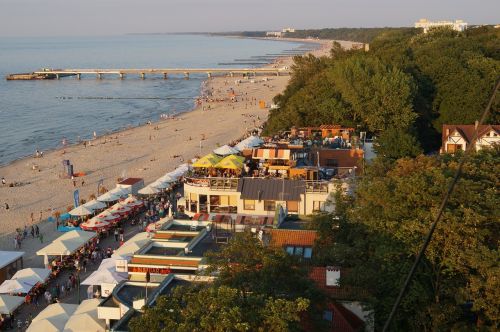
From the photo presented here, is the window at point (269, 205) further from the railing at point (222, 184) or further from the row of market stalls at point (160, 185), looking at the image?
the row of market stalls at point (160, 185)

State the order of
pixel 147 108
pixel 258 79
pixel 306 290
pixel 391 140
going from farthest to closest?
pixel 258 79 < pixel 147 108 < pixel 391 140 < pixel 306 290

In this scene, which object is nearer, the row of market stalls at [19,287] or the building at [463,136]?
the row of market stalls at [19,287]

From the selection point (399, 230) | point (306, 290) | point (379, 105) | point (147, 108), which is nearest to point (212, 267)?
point (306, 290)

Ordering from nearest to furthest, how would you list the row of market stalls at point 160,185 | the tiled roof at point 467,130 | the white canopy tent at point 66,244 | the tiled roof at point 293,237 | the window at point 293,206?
the tiled roof at point 293,237
the window at point 293,206
the white canopy tent at point 66,244
the row of market stalls at point 160,185
the tiled roof at point 467,130

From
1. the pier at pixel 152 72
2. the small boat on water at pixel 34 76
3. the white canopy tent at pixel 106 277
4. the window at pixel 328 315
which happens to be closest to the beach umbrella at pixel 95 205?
the white canopy tent at pixel 106 277

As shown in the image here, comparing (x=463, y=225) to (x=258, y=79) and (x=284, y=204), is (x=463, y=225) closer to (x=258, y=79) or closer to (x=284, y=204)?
(x=284, y=204)

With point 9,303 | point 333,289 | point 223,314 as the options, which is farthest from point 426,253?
point 9,303
